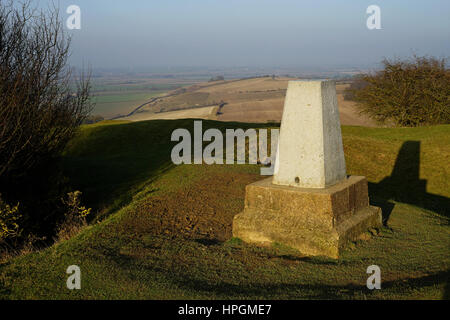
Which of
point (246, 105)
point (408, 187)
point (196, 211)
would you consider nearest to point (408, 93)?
point (408, 187)

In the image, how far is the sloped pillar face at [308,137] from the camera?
22.9ft

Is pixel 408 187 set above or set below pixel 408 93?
below

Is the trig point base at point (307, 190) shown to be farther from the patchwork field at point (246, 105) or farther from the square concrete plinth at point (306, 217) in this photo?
the patchwork field at point (246, 105)

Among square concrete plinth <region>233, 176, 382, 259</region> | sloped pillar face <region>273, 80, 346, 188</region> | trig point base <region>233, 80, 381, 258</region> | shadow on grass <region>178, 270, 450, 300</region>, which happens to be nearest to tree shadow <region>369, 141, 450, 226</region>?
square concrete plinth <region>233, 176, 382, 259</region>

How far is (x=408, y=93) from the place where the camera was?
30797mm

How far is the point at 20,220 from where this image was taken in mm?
10422

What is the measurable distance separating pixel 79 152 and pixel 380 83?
2343cm

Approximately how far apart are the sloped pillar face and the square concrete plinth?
0.22 metres

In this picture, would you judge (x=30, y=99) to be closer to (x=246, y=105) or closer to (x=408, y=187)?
(x=408, y=187)

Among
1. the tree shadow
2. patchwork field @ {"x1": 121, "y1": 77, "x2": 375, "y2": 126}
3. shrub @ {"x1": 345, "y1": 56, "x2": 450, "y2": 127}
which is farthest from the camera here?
patchwork field @ {"x1": 121, "y1": 77, "x2": 375, "y2": 126}

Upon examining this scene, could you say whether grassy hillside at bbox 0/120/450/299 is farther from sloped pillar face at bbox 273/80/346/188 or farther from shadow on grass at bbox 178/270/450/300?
sloped pillar face at bbox 273/80/346/188

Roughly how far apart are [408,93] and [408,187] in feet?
54.9

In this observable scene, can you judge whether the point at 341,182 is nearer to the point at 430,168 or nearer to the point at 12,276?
the point at 12,276

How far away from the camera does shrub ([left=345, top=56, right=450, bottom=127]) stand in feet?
98.6
